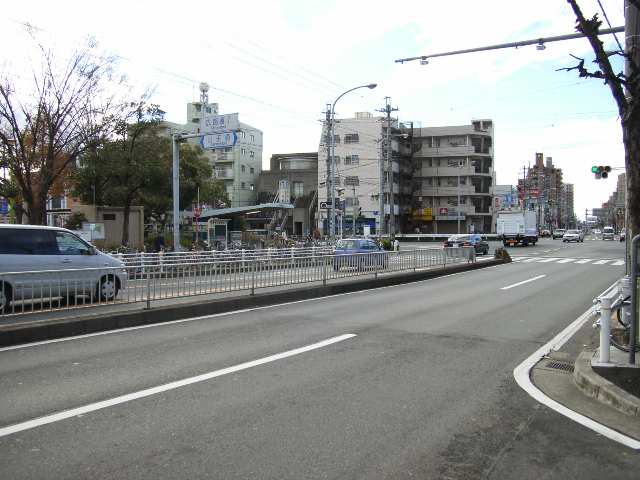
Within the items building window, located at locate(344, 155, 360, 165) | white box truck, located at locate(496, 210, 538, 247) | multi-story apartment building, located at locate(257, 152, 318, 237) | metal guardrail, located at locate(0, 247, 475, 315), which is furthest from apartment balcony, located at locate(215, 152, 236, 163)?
metal guardrail, located at locate(0, 247, 475, 315)

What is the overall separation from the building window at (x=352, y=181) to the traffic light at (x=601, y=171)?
43646mm

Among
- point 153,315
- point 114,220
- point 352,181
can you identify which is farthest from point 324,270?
point 352,181

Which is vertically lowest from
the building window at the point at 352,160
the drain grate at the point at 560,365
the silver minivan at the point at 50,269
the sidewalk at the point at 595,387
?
the drain grate at the point at 560,365

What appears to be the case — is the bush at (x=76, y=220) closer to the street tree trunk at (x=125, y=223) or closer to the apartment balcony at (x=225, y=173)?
the street tree trunk at (x=125, y=223)

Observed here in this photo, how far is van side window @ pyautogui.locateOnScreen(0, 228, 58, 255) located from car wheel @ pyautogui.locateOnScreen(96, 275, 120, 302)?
6.18 feet

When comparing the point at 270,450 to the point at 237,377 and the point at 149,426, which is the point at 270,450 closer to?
the point at 149,426

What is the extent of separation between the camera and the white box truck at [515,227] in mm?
52312

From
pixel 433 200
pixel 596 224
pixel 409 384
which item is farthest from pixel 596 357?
pixel 596 224

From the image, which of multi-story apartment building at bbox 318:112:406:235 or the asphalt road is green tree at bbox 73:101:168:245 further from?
multi-story apartment building at bbox 318:112:406:235

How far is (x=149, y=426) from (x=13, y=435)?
1.10m

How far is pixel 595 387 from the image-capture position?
19.8ft

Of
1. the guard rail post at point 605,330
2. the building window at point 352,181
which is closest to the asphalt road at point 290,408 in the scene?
the guard rail post at point 605,330

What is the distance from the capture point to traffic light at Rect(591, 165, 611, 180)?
30875 millimetres

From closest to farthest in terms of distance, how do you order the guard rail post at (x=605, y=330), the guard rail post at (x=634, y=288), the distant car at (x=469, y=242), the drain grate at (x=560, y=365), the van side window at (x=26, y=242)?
the guard rail post at (x=634, y=288)
the guard rail post at (x=605, y=330)
the drain grate at (x=560, y=365)
the van side window at (x=26, y=242)
the distant car at (x=469, y=242)
